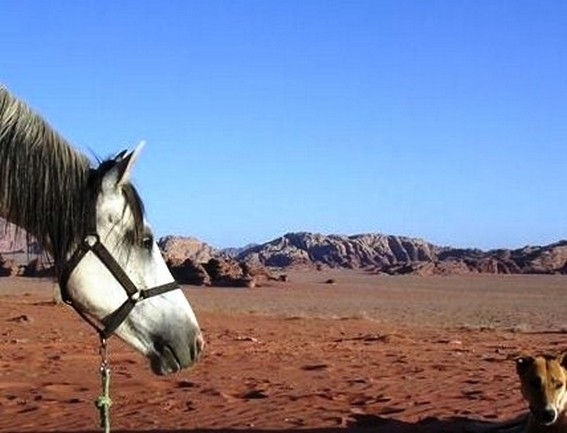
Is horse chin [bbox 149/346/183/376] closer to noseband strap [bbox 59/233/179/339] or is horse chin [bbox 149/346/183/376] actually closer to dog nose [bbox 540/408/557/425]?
noseband strap [bbox 59/233/179/339]

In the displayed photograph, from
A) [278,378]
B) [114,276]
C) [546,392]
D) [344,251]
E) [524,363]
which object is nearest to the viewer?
[114,276]

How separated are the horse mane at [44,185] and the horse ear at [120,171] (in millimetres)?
19

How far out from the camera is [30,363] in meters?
16.0

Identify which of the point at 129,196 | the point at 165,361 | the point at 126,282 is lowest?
the point at 165,361

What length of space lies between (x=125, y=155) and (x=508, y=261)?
93672 mm

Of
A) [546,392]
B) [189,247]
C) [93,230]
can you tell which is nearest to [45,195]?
[93,230]

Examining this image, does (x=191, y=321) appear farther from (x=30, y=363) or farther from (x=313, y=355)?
(x=313, y=355)

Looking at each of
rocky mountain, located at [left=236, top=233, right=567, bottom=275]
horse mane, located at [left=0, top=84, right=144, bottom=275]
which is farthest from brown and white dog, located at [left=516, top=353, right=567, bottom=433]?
rocky mountain, located at [left=236, top=233, right=567, bottom=275]

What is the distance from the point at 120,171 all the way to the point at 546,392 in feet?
17.6

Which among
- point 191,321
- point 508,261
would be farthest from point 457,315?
point 508,261

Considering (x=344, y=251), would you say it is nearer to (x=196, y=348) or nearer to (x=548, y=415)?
(x=548, y=415)

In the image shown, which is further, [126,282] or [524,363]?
[524,363]

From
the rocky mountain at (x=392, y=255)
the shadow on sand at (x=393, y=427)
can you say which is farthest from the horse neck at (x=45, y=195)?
the rocky mountain at (x=392, y=255)

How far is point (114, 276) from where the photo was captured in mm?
3273
